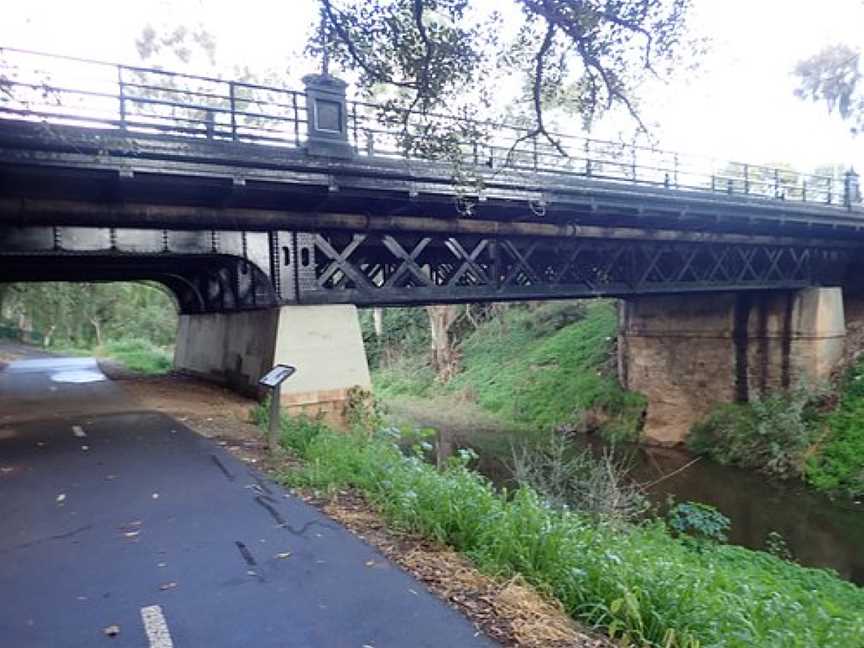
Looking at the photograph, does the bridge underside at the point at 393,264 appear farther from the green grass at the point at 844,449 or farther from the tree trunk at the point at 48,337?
the tree trunk at the point at 48,337

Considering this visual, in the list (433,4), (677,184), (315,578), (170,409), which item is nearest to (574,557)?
(315,578)

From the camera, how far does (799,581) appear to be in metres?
8.82

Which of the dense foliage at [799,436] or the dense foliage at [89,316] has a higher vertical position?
the dense foliage at [89,316]

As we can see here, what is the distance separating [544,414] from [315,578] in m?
20.2

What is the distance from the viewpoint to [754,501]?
15.0m

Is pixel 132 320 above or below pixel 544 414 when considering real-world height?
above

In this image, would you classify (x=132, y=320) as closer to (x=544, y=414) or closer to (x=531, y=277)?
(x=544, y=414)

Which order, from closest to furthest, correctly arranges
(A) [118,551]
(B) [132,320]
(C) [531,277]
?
(A) [118,551] → (C) [531,277] → (B) [132,320]

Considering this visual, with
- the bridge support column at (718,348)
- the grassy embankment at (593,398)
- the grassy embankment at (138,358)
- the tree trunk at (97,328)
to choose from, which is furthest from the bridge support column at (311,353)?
the tree trunk at (97,328)

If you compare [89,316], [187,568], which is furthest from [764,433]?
[89,316]

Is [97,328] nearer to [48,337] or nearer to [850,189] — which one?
[48,337]

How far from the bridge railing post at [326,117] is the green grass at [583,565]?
572 centimetres

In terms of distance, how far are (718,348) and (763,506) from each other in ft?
25.1

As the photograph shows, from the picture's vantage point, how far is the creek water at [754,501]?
1197 cm
